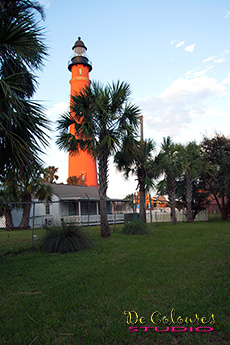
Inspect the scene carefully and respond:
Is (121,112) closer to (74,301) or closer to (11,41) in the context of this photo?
(11,41)

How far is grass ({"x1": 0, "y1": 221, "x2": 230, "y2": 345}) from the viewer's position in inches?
117

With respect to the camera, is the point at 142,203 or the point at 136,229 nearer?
the point at 136,229

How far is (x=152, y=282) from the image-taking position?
4816 mm

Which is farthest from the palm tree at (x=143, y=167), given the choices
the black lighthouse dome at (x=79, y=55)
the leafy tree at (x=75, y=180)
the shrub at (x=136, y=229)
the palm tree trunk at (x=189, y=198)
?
the black lighthouse dome at (x=79, y=55)

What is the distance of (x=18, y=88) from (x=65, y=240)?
16.4 feet

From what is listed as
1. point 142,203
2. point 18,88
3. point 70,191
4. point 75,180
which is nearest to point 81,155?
point 75,180

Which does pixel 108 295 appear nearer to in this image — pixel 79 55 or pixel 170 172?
pixel 170 172

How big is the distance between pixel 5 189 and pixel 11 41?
593 inches

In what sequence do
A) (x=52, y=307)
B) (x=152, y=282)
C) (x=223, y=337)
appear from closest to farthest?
1. (x=223, y=337)
2. (x=52, y=307)
3. (x=152, y=282)

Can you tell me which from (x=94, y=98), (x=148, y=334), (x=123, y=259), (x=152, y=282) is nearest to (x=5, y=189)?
(x=94, y=98)

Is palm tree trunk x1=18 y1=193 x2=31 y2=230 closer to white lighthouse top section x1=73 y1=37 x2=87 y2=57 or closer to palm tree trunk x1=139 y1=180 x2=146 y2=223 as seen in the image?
palm tree trunk x1=139 y1=180 x2=146 y2=223

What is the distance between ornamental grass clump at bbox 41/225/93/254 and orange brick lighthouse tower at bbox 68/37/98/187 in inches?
898

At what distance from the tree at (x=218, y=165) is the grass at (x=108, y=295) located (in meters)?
16.8

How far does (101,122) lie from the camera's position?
12117mm
